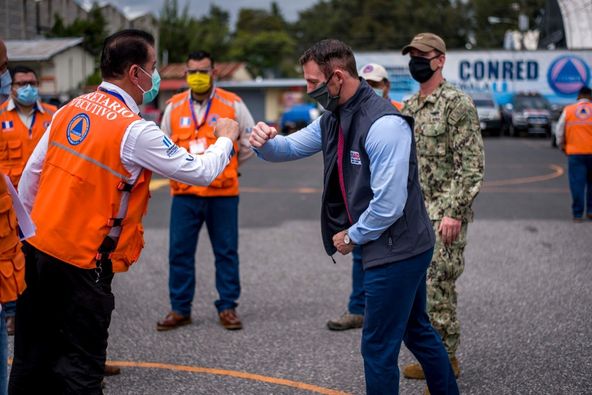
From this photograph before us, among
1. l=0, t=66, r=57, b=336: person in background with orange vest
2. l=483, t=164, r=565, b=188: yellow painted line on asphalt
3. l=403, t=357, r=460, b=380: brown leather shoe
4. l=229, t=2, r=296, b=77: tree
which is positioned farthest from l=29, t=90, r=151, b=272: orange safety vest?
l=229, t=2, r=296, b=77: tree

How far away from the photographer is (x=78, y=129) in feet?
13.0

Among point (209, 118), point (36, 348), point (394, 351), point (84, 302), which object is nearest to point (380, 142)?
point (394, 351)

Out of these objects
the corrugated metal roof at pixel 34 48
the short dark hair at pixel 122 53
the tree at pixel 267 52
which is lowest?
the tree at pixel 267 52

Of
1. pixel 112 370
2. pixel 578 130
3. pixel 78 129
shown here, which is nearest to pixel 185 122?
pixel 112 370

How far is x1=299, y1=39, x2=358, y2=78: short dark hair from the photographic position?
3.94 meters

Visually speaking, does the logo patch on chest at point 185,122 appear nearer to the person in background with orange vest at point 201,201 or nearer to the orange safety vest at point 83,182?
the person in background with orange vest at point 201,201

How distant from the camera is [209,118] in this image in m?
6.60

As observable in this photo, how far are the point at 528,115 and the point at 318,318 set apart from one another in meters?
31.8

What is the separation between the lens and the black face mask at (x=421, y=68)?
5160 mm

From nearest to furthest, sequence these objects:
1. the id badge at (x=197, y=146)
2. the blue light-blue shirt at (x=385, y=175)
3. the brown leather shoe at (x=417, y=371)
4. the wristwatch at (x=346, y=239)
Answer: the blue light-blue shirt at (x=385, y=175)
the wristwatch at (x=346, y=239)
the brown leather shoe at (x=417, y=371)
the id badge at (x=197, y=146)

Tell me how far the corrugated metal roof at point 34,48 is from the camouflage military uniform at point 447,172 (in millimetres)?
12617

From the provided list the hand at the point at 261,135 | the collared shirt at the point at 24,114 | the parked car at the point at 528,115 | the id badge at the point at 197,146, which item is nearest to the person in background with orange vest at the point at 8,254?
the hand at the point at 261,135

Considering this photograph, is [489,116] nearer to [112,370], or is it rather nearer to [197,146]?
[197,146]

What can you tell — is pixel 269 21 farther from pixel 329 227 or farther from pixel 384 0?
pixel 329 227
